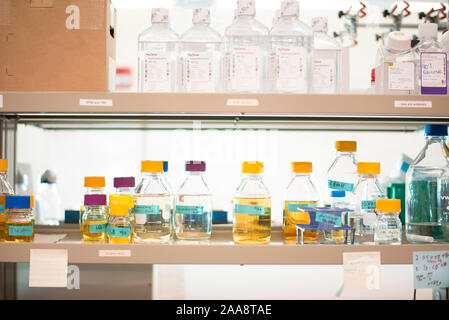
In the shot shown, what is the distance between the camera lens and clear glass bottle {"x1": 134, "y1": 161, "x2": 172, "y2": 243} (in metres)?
1.16

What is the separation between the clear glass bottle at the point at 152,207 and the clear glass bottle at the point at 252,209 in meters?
0.22

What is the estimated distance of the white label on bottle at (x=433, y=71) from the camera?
1.13 metres

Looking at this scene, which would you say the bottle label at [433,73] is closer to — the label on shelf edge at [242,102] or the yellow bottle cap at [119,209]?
the label on shelf edge at [242,102]

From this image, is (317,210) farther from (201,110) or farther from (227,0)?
(227,0)

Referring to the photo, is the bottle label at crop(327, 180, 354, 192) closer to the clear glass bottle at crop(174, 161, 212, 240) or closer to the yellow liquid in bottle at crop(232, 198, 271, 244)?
the yellow liquid in bottle at crop(232, 198, 271, 244)

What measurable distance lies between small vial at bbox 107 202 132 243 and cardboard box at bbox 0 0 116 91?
1.14ft

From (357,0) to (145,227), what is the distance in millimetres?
1760

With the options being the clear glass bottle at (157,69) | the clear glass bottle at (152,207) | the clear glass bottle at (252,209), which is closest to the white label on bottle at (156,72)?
the clear glass bottle at (157,69)

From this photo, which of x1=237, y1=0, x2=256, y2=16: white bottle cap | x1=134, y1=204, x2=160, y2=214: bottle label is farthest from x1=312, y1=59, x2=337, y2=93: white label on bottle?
x1=134, y1=204, x2=160, y2=214: bottle label

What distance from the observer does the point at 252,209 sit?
114 centimetres

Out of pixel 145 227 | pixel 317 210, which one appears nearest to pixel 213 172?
pixel 145 227

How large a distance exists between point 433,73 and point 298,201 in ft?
1.84

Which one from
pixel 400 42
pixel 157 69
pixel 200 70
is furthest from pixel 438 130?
pixel 157 69

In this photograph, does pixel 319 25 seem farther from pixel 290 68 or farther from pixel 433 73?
pixel 433 73
